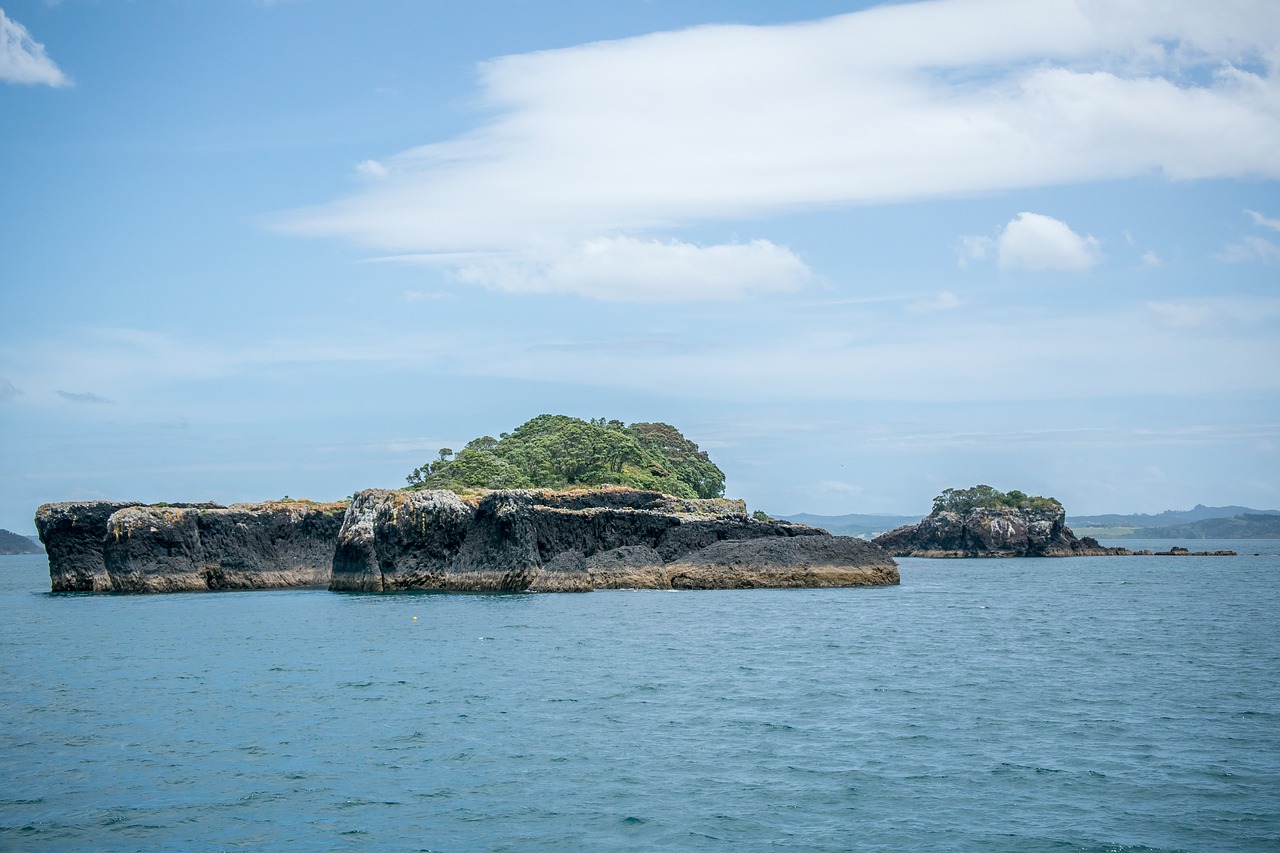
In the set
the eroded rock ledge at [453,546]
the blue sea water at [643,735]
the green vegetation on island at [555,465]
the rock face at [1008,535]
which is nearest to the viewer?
the blue sea water at [643,735]

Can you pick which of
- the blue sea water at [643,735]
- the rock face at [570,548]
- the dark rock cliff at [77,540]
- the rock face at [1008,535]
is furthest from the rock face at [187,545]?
the rock face at [1008,535]

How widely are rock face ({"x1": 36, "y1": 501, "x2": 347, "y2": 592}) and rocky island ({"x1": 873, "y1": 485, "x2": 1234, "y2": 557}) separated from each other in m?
84.7

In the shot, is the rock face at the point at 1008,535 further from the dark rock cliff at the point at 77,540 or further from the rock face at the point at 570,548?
the dark rock cliff at the point at 77,540

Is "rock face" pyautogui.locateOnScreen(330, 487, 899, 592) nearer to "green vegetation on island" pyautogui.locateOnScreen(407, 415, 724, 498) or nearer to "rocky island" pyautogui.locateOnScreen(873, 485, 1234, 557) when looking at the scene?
"green vegetation on island" pyautogui.locateOnScreen(407, 415, 724, 498)

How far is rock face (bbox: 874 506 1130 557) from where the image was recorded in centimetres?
13038

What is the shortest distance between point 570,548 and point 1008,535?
80923mm

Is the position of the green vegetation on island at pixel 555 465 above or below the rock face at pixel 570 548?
above

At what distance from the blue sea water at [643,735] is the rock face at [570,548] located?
52.6ft

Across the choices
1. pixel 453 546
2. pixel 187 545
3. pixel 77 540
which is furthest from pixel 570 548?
pixel 77 540

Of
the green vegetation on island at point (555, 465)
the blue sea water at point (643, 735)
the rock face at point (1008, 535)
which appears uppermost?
the green vegetation on island at point (555, 465)

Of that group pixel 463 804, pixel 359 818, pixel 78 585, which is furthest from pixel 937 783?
pixel 78 585

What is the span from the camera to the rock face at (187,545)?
66.6m

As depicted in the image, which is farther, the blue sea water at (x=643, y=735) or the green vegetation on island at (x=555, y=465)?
the green vegetation on island at (x=555, y=465)

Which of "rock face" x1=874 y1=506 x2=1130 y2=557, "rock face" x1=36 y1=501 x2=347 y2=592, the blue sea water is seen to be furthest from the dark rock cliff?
"rock face" x1=874 y1=506 x2=1130 y2=557
